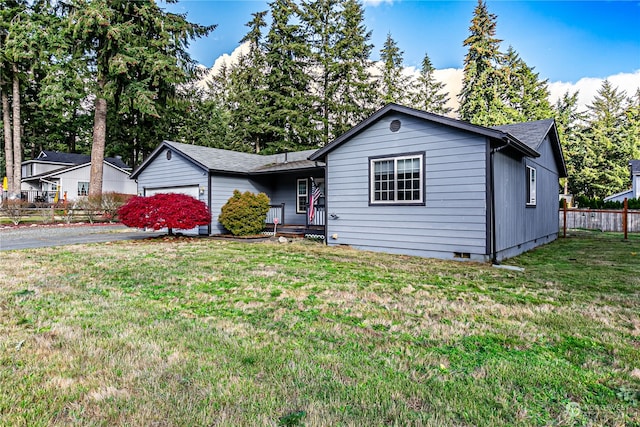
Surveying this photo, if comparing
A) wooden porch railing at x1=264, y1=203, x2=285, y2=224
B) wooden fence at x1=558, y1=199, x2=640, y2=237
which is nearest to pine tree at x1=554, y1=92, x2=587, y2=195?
wooden fence at x1=558, y1=199, x2=640, y2=237

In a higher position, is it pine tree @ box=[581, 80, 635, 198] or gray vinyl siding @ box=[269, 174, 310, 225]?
pine tree @ box=[581, 80, 635, 198]

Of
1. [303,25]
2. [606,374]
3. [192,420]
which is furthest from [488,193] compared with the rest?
[303,25]

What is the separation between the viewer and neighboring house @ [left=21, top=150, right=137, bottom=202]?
29.7 metres

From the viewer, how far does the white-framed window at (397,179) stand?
8.68 metres

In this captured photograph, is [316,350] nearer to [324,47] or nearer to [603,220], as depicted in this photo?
[603,220]

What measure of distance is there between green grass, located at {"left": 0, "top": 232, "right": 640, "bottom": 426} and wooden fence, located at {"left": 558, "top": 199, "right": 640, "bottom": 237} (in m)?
13.8

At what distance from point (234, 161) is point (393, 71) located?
74.4 feet

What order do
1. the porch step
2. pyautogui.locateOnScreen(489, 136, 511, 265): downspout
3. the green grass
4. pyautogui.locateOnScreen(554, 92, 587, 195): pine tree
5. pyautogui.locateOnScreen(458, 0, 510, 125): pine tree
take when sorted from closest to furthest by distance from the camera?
1. the green grass
2. pyautogui.locateOnScreen(489, 136, 511, 265): downspout
3. the porch step
4. pyautogui.locateOnScreen(458, 0, 510, 125): pine tree
5. pyautogui.locateOnScreen(554, 92, 587, 195): pine tree

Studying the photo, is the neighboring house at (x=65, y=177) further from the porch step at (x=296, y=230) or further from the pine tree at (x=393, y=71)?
the pine tree at (x=393, y=71)

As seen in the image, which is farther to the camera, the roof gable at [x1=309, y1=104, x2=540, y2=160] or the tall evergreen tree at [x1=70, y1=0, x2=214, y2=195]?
the tall evergreen tree at [x1=70, y1=0, x2=214, y2=195]

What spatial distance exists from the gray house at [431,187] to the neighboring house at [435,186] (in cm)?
2

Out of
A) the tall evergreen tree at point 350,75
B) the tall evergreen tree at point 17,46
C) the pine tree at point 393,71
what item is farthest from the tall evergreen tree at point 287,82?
the tall evergreen tree at point 17,46

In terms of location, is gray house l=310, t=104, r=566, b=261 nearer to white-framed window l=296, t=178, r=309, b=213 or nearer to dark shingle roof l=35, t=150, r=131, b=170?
white-framed window l=296, t=178, r=309, b=213

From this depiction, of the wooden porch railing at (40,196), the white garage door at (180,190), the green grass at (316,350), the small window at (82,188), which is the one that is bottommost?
the green grass at (316,350)
